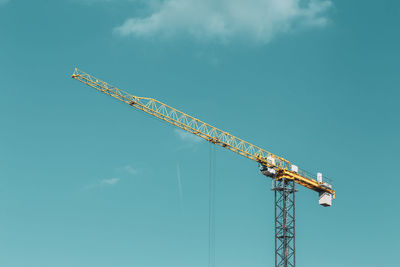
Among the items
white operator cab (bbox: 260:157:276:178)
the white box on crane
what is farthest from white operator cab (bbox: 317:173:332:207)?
white operator cab (bbox: 260:157:276:178)

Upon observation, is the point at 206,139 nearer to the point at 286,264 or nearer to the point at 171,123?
the point at 171,123

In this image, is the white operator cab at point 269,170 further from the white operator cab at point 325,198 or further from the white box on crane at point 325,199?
the white box on crane at point 325,199

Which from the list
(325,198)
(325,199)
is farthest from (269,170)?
(325,199)

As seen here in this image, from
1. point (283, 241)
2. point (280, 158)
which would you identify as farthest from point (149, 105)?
point (283, 241)

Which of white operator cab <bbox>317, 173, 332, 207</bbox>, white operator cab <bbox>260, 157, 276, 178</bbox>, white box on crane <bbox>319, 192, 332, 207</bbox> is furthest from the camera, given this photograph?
white box on crane <bbox>319, 192, 332, 207</bbox>

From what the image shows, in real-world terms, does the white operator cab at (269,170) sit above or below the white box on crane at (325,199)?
above

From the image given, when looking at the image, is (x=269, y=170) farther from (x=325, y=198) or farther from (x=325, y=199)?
(x=325, y=199)

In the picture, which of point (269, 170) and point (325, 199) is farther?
point (325, 199)

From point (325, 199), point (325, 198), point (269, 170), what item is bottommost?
point (325, 199)

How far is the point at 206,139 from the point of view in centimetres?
16275

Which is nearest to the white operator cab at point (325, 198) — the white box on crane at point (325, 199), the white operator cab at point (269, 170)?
the white box on crane at point (325, 199)

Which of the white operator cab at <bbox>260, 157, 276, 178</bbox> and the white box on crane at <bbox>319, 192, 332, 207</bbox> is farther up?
the white operator cab at <bbox>260, 157, 276, 178</bbox>

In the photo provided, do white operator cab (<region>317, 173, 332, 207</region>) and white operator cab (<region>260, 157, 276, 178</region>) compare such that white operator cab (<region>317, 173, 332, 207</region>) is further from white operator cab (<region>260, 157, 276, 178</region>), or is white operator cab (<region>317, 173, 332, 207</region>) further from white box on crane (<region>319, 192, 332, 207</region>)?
white operator cab (<region>260, 157, 276, 178</region>)

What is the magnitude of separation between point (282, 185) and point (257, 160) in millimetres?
8893
